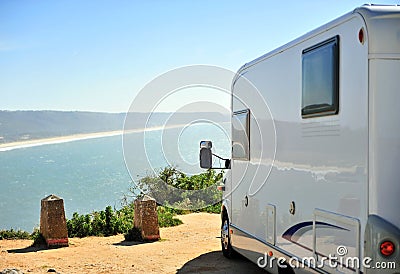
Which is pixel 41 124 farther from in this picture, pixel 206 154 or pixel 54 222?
pixel 206 154

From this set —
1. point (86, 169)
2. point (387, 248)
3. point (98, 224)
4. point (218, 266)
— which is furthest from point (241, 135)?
point (86, 169)

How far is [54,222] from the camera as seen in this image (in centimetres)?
1118

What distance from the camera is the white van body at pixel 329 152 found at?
4.59 meters

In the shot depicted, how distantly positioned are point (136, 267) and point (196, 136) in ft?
10.8

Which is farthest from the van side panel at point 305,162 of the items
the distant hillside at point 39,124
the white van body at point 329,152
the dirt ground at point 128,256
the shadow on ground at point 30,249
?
the distant hillside at point 39,124

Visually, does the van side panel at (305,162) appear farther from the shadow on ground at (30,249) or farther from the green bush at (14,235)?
the green bush at (14,235)

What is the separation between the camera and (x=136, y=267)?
31.3 ft

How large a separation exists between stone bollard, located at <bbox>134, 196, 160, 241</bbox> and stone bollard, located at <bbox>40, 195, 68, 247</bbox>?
1.45 meters

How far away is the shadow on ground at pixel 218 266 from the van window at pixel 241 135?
1651 millimetres

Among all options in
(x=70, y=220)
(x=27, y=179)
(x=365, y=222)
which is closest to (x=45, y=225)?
(x=70, y=220)

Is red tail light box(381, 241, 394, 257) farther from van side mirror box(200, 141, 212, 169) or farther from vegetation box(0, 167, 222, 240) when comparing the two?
vegetation box(0, 167, 222, 240)

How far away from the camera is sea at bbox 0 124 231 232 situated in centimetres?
1060

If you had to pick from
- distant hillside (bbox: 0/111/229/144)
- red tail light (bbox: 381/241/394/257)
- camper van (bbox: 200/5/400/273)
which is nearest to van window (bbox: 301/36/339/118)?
camper van (bbox: 200/5/400/273)

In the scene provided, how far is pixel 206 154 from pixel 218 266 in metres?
1.74
